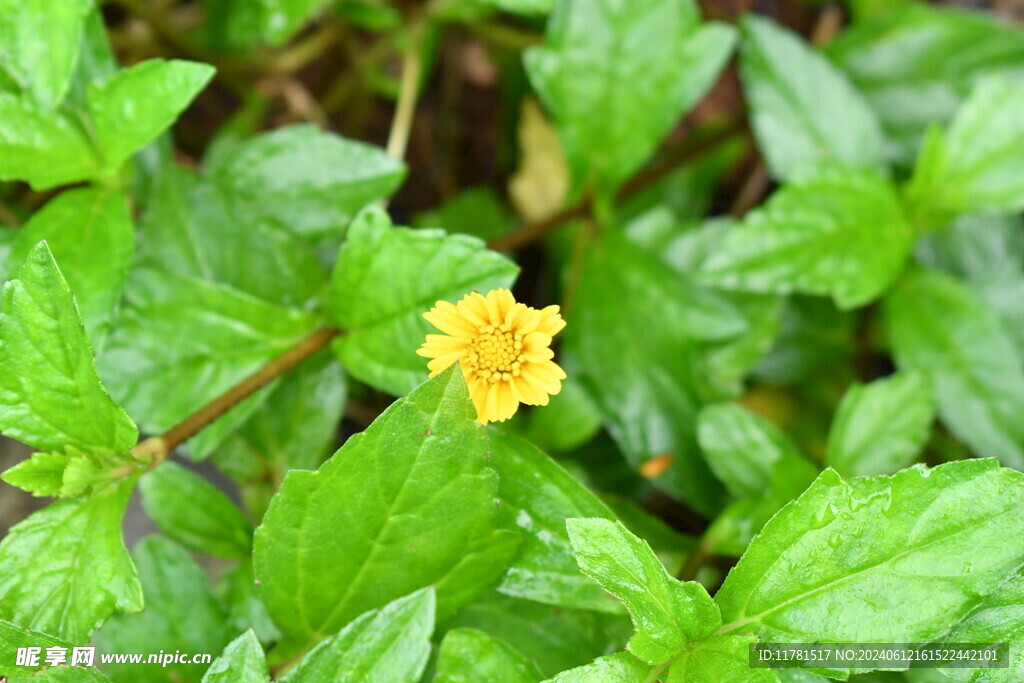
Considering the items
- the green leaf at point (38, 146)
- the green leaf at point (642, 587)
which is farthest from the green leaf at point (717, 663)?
the green leaf at point (38, 146)

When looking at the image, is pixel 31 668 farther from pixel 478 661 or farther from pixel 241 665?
pixel 478 661

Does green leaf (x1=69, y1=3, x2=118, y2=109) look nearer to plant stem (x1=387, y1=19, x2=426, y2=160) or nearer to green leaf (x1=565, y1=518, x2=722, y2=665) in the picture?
plant stem (x1=387, y1=19, x2=426, y2=160)

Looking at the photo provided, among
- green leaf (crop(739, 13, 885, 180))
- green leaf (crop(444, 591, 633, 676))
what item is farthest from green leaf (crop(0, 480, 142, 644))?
green leaf (crop(739, 13, 885, 180))

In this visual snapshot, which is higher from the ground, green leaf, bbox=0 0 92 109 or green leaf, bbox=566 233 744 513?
green leaf, bbox=0 0 92 109

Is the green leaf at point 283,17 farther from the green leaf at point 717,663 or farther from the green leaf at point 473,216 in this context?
the green leaf at point 717,663

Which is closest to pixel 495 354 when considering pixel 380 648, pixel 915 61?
pixel 380 648

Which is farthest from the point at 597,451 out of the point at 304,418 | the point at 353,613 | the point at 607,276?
the point at 353,613
